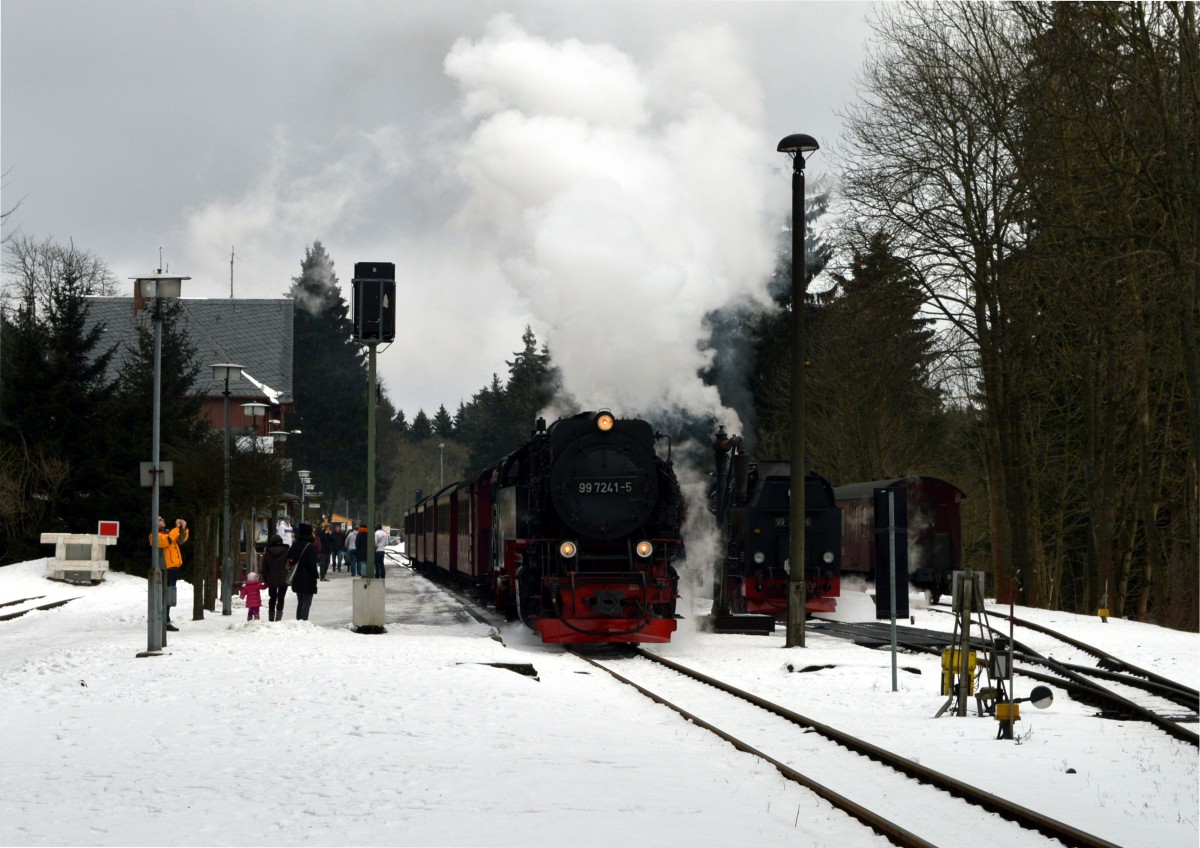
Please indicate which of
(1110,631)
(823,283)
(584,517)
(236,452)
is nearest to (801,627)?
(584,517)

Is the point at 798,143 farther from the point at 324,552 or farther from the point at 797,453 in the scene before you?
the point at 324,552

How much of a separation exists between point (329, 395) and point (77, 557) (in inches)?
2120

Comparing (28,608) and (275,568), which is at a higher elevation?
(275,568)

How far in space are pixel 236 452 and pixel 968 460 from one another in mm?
25007

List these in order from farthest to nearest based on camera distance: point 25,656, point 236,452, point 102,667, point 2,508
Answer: point 2,508, point 236,452, point 25,656, point 102,667

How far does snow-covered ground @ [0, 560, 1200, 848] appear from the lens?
25.1 ft

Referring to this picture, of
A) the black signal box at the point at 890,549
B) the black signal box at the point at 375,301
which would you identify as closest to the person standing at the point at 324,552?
the black signal box at the point at 375,301

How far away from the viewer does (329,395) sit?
89.8 m

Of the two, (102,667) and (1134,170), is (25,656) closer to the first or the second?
(102,667)

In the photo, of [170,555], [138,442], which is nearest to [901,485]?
[170,555]

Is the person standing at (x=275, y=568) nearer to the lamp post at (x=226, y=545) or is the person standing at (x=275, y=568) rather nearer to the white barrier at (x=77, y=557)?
the lamp post at (x=226, y=545)

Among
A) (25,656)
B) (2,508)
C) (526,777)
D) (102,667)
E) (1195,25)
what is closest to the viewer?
(526,777)

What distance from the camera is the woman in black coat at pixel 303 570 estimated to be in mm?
21719

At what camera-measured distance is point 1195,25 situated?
70.6 feet
